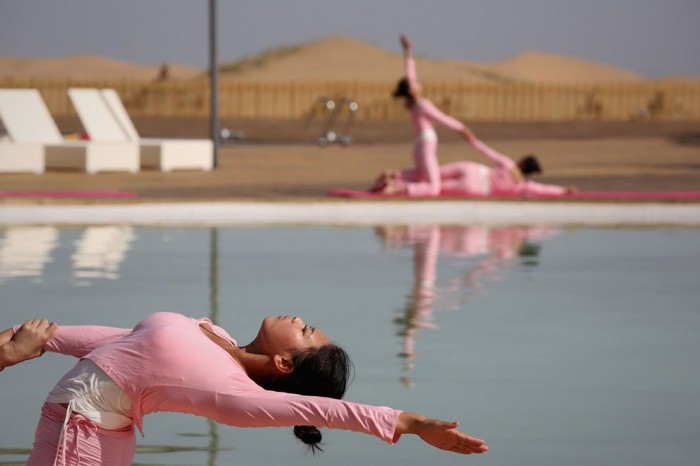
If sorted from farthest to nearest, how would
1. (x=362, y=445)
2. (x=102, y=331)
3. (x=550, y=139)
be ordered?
(x=550, y=139) < (x=362, y=445) < (x=102, y=331)

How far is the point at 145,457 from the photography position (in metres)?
4.91

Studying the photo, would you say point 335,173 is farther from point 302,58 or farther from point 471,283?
point 302,58

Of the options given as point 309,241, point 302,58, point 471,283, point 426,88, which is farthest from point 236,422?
point 302,58

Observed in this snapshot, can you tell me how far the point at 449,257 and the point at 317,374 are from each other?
25.8 feet

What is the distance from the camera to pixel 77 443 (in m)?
3.55

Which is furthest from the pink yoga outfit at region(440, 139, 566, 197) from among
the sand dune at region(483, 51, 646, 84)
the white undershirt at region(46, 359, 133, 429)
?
the sand dune at region(483, 51, 646, 84)

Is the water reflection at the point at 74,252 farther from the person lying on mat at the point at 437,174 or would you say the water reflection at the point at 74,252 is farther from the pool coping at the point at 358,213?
the person lying on mat at the point at 437,174

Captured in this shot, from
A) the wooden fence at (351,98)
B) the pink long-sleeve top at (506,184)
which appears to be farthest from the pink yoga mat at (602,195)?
the wooden fence at (351,98)

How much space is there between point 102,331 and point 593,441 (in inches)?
87.0

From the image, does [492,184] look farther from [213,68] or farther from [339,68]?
[339,68]

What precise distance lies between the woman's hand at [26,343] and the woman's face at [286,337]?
594 millimetres

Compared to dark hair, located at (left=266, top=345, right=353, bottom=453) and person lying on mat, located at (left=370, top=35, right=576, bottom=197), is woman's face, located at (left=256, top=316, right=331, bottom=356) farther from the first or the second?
→ person lying on mat, located at (left=370, top=35, right=576, bottom=197)

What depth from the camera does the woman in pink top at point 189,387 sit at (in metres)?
3.38

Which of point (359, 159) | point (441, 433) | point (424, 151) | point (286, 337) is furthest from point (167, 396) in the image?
point (359, 159)
